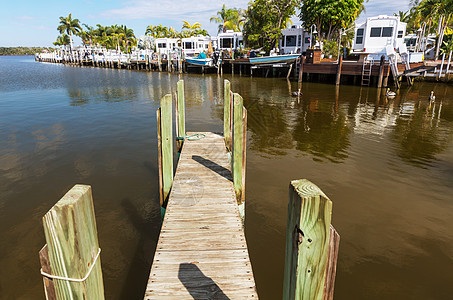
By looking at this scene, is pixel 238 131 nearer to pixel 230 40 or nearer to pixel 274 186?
pixel 274 186

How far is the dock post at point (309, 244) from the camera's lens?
5.20 feet

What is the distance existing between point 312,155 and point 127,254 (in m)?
7.05

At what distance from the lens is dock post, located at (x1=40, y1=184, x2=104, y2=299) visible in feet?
5.17

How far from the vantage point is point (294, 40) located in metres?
41.5

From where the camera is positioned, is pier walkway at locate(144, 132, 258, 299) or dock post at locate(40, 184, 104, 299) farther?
pier walkway at locate(144, 132, 258, 299)

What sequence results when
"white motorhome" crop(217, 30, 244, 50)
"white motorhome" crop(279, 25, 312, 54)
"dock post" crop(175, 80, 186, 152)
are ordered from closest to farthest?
"dock post" crop(175, 80, 186, 152), "white motorhome" crop(279, 25, 312, 54), "white motorhome" crop(217, 30, 244, 50)

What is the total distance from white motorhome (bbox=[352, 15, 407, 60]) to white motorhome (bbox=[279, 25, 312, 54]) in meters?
8.90

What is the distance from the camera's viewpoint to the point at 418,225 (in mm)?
5992

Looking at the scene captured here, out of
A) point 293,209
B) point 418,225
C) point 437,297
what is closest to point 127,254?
point 293,209

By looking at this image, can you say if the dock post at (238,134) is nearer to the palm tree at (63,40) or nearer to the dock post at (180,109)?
the dock post at (180,109)

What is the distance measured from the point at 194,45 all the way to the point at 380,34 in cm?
3481

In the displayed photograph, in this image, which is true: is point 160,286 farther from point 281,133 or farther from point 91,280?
point 281,133

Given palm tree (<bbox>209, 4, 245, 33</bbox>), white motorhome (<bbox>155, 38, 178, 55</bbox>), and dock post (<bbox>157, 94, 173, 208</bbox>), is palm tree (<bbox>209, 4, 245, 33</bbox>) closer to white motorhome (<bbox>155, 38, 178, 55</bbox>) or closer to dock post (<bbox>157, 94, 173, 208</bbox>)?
white motorhome (<bbox>155, 38, 178, 55</bbox>)

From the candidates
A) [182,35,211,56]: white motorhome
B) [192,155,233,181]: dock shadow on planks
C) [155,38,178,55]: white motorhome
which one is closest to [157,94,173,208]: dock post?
[192,155,233,181]: dock shadow on planks
